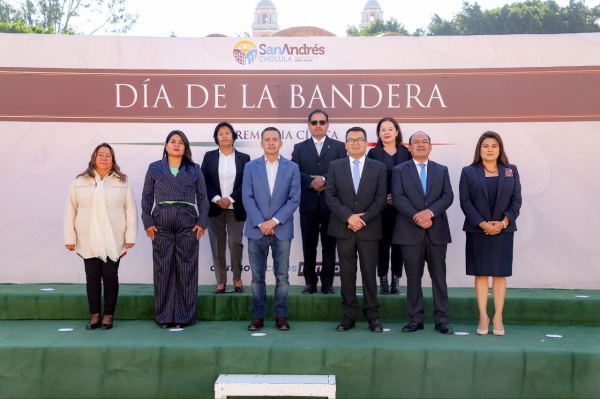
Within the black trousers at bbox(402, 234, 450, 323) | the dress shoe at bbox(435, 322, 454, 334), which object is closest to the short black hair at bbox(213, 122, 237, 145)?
the black trousers at bbox(402, 234, 450, 323)

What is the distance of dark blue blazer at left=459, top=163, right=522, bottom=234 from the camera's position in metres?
4.64

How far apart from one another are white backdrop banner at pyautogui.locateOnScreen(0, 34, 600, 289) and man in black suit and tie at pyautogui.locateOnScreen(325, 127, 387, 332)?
1.14 metres

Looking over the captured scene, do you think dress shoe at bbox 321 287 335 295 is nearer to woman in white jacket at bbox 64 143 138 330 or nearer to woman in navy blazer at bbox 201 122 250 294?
woman in navy blazer at bbox 201 122 250 294

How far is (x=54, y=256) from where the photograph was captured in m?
5.93

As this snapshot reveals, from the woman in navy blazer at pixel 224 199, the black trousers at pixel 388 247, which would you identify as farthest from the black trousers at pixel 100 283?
the black trousers at pixel 388 247

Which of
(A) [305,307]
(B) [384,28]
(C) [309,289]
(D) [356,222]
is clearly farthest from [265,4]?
(D) [356,222]

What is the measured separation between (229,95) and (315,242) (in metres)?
1.44

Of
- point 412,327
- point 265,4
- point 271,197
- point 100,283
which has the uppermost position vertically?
point 265,4

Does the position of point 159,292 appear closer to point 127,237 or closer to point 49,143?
point 127,237

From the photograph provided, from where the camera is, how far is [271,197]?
4.85 meters

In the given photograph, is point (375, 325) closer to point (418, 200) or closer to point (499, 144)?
point (418, 200)

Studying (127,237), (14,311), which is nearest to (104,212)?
(127,237)

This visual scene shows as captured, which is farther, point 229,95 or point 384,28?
point 384,28

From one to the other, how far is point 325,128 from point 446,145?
1.13 meters
